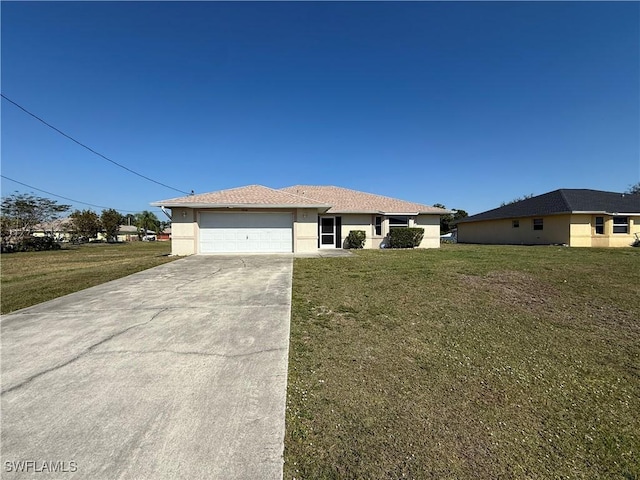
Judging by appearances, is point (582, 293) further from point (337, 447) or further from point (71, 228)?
point (71, 228)

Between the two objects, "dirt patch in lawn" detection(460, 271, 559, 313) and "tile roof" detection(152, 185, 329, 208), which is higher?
"tile roof" detection(152, 185, 329, 208)

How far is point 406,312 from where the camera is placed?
5363 millimetres

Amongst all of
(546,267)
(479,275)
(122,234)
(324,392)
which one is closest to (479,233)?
(546,267)

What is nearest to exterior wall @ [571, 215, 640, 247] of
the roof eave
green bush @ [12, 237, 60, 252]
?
the roof eave

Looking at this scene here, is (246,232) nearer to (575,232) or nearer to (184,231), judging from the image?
(184,231)

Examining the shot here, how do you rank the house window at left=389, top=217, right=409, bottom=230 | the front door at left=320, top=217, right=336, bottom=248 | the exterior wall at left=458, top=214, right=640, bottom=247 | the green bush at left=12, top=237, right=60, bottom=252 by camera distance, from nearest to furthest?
the front door at left=320, top=217, right=336, bottom=248
the house window at left=389, top=217, right=409, bottom=230
the exterior wall at left=458, top=214, right=640, bottom=247
the green bush at left=12, top=237, right=60, bottom=252

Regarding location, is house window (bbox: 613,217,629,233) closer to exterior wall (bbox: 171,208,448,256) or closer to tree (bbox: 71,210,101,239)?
exterior wall (bbox: 171,208,448,256)

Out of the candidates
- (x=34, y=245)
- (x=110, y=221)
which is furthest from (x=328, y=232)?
(x=110, y=221)

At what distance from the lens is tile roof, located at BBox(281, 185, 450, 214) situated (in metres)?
18.7

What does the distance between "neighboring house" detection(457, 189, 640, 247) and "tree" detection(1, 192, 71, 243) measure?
45.2m

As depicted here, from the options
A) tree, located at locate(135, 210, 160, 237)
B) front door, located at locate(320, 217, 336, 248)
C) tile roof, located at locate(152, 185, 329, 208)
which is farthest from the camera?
tree, located at locate(135, 210, 160, 237)

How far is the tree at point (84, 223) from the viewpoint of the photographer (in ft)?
142

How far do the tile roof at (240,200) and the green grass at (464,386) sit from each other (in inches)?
369

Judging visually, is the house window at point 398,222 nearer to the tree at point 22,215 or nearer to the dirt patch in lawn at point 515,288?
the dirt patch in lawn at point 515,288
